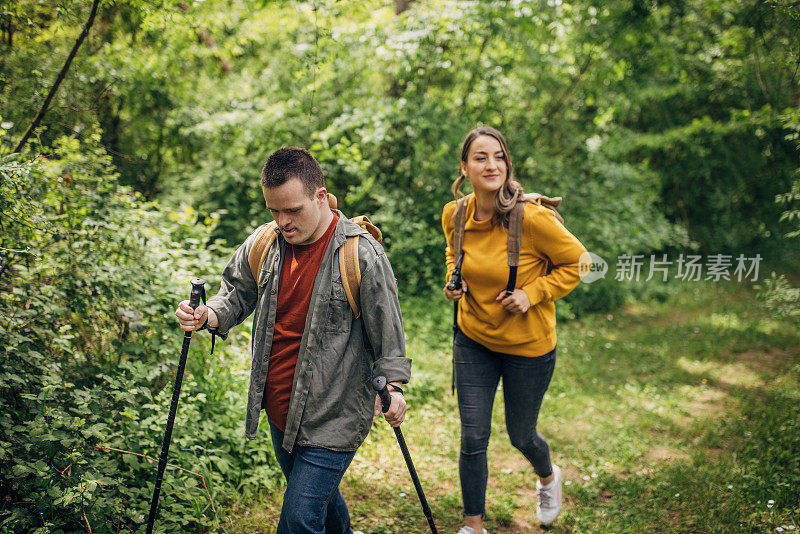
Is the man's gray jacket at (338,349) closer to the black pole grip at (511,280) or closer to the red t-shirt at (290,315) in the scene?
the red t-shirt at (290,315)

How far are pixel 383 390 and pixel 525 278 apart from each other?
126 cm

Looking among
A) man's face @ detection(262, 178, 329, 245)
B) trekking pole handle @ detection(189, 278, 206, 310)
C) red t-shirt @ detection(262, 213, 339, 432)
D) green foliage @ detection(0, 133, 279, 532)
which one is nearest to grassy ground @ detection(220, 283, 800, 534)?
green foliage @ detection(0, 133, 279, 532)

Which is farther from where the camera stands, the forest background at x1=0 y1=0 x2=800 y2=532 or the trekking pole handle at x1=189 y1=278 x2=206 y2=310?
the forest background at x1=0 y1=0 x2=800 y2=532

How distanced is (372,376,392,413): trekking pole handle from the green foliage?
1.54 metres

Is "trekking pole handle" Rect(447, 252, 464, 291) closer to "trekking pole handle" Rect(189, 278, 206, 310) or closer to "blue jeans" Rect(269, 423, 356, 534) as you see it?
"blue jeans" Rect(269, 423, 356, 534)

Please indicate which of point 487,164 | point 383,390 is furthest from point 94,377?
point 487,164

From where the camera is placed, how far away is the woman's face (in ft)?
10.6

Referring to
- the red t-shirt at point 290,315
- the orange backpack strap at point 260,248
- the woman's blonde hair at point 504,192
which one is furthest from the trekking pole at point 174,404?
the woman's blonde hair at point 504,192

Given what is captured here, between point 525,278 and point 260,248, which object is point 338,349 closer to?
point 260,248

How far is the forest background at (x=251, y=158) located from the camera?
3355mm

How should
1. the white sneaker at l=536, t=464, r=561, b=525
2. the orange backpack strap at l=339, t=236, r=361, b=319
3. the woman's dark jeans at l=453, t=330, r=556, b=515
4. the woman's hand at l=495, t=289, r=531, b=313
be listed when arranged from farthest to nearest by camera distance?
the white sneaker at l=536, t=464, r=561, b=525 → the woman's dark jeans at l=453, t=330, r=556, b=515 → the woman's hand at l=495, t=289, r=531, b=313 → the orange backpack strap at l=339, t=236, r=361, b=319

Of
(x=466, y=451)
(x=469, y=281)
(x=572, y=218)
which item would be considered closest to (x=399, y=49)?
(x=572, y=218)

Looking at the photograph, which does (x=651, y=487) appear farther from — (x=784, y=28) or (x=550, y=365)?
(x=784, y=28)

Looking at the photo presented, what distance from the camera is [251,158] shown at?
7.84 metres
